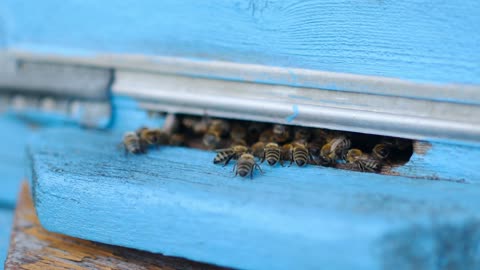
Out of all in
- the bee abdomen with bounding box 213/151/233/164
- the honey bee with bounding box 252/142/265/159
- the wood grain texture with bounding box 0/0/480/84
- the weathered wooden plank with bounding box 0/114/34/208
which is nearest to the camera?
the wood grain texture with bounding box 0/0/480/84

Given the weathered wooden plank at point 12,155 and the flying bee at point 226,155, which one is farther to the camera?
the weathered wooden plank at point 12,155

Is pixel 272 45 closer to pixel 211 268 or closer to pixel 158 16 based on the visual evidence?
pixel 158 16

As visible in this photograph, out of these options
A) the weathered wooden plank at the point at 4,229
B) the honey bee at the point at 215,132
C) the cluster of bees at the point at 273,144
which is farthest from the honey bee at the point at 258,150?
the weathered wooden plank at the point at 4,229

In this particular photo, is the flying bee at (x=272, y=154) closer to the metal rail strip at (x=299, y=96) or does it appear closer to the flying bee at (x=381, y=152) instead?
the metal rail strip at (x=299, y=96)

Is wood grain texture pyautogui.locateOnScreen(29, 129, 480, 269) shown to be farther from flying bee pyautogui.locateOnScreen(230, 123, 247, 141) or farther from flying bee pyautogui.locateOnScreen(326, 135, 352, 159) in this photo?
flying bee pyautogui.locateOnScreen(230, 123, 247, 141)

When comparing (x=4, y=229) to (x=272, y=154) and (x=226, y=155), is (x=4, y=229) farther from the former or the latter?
(x=272, y=154)

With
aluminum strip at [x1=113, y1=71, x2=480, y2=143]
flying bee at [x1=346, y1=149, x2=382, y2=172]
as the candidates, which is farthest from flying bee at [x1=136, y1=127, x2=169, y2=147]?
flying bee at [x1=346, y1=149, x2=382, y2=172]

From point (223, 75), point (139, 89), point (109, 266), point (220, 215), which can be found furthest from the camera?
point (139, 89)

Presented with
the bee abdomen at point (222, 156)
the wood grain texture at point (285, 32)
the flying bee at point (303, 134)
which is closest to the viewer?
the wood grain texture at point (285, 32)

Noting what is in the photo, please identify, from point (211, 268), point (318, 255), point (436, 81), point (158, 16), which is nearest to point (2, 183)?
point (158, 16)
